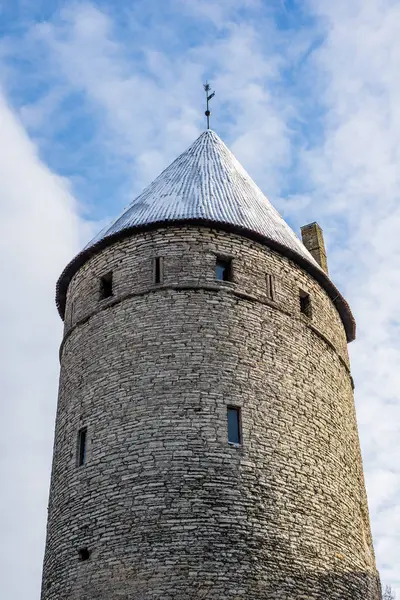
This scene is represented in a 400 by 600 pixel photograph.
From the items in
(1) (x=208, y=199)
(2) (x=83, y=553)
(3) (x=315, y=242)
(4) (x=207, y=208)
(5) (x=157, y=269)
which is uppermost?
(3) (x=315, y=242)

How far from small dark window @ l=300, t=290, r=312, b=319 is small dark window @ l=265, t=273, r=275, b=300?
3.75 feet

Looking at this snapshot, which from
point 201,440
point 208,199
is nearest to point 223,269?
point 208,199

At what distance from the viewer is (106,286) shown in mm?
20938

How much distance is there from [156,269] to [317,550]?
7247 mm

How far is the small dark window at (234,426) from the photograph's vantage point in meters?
17.7

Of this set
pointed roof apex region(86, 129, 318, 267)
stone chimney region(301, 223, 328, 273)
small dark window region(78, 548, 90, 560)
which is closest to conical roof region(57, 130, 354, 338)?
pointed roof apex region(86, 129, 318, 267)

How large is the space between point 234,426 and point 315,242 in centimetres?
1002

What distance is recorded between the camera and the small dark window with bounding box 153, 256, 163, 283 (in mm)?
19875

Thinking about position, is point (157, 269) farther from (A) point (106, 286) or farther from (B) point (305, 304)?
(B) point (305, 304)

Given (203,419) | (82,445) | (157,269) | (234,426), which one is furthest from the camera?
(157,269)

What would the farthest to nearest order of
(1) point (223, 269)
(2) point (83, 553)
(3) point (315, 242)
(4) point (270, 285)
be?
(3) point (315, 242), (4) point (270, 285), (1) point (223, 269), (2) point (83, 553)

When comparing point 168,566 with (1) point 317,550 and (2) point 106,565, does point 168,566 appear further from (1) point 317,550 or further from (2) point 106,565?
(1) point 317,550

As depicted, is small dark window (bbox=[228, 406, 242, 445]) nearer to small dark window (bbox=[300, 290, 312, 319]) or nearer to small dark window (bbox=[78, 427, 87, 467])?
small dark window (bbox=[78, 427, 87, 467])

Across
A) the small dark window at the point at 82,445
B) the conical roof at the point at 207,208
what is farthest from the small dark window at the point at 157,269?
the small dark window at the point at 82,445
